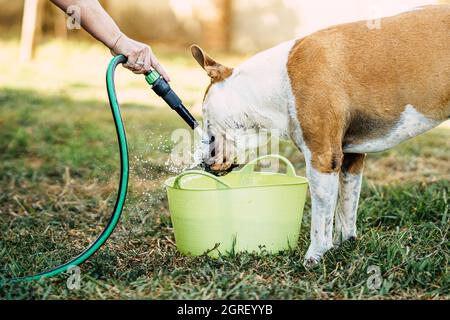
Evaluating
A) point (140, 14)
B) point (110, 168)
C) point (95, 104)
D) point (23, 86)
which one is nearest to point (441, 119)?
point (110, 168)

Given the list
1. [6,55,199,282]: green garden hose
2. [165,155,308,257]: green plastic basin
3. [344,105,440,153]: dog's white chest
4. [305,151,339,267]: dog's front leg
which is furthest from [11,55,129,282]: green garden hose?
[344,105,440,153]: dog's white chest

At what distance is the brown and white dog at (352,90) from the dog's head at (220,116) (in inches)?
6.6

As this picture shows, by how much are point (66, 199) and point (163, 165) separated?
787 millimetres

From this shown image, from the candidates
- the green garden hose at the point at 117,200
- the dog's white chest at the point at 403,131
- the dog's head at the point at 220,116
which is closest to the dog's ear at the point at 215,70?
the dog's head at the point at 220,116

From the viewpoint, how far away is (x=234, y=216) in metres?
3.05

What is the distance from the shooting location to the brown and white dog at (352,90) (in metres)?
2.90

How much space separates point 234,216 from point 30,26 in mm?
6625

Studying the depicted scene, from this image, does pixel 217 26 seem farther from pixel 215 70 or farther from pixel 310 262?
pixel 310 262

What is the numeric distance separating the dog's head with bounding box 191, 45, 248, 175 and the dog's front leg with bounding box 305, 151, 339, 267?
0.47 m

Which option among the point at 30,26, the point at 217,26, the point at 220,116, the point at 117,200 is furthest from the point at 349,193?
the point at 217,26

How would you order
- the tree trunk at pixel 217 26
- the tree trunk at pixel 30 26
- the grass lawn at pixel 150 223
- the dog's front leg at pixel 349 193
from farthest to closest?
the tree trunk at pixel 217 26 → the tree trunk at pixel 30 26 → the dog's front leg at pixel 349 193 → the grass lawn at pixel 150 223

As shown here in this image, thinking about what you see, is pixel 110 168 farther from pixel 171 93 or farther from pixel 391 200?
pixel 391 200

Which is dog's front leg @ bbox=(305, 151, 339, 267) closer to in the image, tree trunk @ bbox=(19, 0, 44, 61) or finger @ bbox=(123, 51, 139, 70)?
finger @ bbox=(123, 51, 139, 70)

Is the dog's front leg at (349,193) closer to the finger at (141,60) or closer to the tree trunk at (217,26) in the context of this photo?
Answer: the finger at (141,60)
